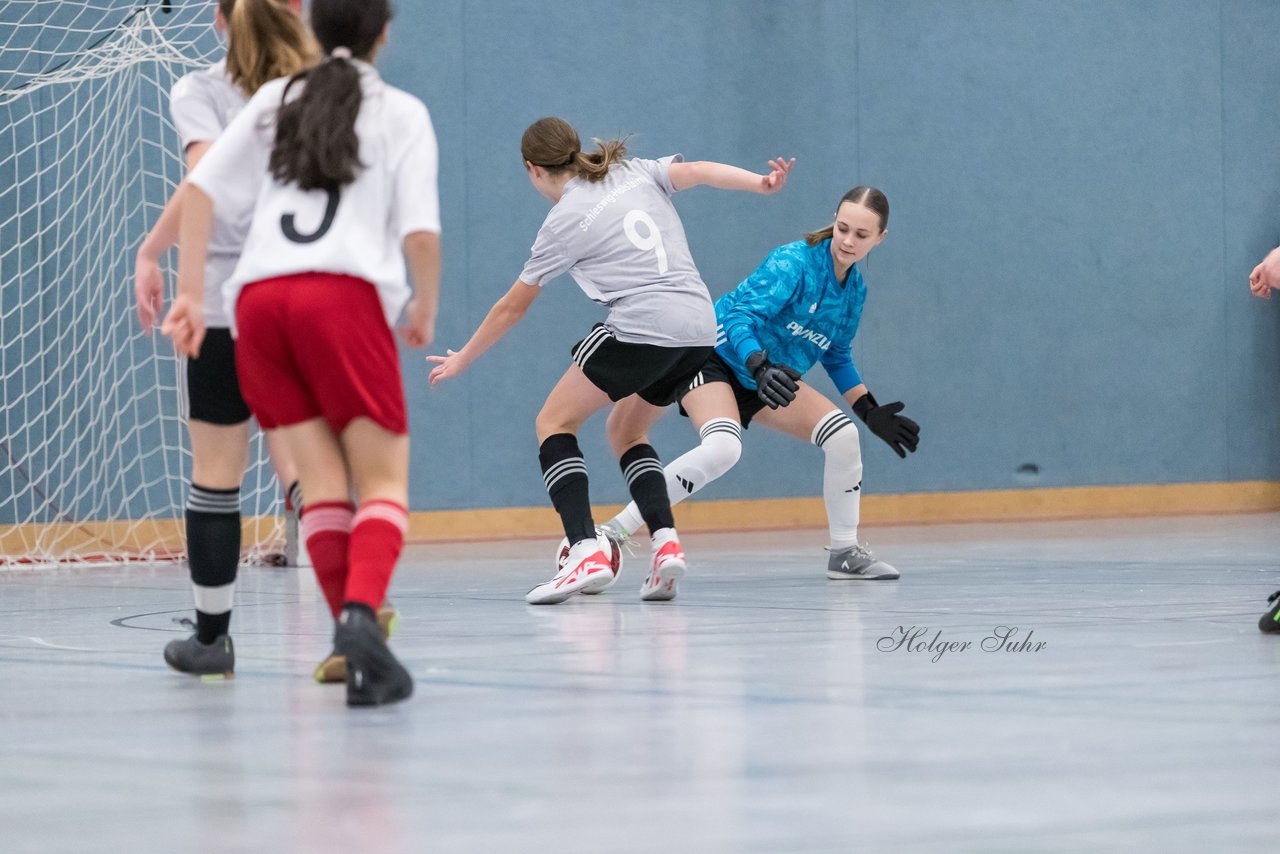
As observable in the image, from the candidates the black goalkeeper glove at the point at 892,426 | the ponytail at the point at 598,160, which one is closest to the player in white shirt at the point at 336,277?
the ponytail at the point at 598,160

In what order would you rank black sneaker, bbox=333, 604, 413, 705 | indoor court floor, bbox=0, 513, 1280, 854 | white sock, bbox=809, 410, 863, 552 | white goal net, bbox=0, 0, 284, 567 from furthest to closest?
white goal net, bbox=0, 0, 284, 567, white sock, bbox=809, 410, 863, 552, black sneaker, bbox=333, 604, 413, 705, indoor court floor, bbox=0, 513, 1280, 854

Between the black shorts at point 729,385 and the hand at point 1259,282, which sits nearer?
the hand at point 1259,282

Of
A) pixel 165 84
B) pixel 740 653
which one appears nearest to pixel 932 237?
pixel 165 84

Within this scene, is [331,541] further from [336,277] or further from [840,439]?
[840,439]

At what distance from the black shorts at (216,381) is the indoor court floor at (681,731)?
47 centimetres

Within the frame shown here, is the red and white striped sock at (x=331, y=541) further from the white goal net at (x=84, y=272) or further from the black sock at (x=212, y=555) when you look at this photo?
the white goal net at (x=84, y=272)

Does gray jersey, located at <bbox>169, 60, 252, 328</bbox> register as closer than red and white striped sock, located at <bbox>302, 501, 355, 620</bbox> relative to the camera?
No

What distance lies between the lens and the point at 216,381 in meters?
3.05

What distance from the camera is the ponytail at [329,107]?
8.85 ft

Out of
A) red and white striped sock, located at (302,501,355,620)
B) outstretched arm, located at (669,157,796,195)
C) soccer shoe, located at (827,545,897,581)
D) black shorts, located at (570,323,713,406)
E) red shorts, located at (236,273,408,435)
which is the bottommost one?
soccer shoe, located at (827,545,897,581)

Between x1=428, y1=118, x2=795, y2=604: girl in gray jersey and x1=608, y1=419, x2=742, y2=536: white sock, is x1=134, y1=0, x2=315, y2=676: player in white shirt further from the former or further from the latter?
x1=608, y1=419, x2=742, y2=536: white sock

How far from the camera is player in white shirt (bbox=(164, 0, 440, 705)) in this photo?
2.68 meters

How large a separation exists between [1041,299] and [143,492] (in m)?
5.36
